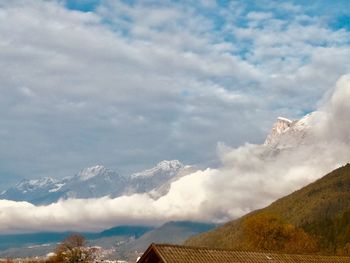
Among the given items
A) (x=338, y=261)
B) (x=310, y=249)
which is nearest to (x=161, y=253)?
(x=338, y=261)

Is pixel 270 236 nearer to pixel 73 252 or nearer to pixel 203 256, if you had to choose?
pixel 73 252

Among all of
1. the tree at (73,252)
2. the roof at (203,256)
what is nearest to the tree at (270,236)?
the tree at (73,252)

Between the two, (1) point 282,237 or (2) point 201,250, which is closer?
(2) point 201,250

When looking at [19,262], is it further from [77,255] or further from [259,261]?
[259,261]

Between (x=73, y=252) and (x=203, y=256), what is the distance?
12792 cm

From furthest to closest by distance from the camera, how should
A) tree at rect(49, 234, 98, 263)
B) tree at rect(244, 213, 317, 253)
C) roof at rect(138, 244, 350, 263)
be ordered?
1. tree at rect(49, 234, 98, 263)
2. tree at rect(244, 213, 317, 253)
3. roof at rect(138, 244, 350, 263)

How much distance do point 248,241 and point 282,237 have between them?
9.91 meters

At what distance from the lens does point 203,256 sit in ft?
206

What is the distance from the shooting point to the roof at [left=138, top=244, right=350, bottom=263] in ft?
196

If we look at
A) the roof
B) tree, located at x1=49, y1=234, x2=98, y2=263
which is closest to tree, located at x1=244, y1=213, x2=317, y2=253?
tree, located at x1=49, y1=234, x2=98, y2=263

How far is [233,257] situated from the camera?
2564 inches

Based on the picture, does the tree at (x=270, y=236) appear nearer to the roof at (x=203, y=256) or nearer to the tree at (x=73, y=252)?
the tree at (x=73, y=252)

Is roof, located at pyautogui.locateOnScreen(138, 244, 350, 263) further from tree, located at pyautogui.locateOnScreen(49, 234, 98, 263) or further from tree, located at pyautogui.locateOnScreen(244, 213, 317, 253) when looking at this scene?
tree, located at pyautogui.locateOnScreen(49, 234, 98, 263)

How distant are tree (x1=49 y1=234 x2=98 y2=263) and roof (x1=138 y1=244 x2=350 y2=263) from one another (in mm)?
120818
